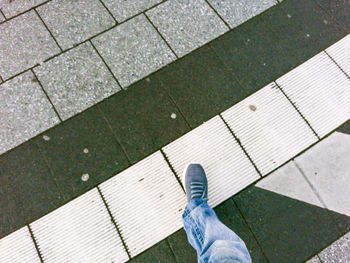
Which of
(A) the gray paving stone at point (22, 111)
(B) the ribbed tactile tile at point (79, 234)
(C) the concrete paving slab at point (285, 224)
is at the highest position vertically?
(A) the gray paving stone at point (22, 111)

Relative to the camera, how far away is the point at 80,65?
254cm

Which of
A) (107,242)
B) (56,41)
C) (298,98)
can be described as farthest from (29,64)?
(298,98)

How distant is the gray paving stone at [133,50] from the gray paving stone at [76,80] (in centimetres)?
10

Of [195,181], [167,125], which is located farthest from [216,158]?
[167,125]

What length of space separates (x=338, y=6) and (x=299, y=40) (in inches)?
26.4

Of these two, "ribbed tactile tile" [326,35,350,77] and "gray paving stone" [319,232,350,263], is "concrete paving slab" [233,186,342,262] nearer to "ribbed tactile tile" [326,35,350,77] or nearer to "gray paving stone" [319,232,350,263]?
"gray paving stone" [319,232,350,263]

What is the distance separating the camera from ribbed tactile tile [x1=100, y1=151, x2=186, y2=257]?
2.13 meters

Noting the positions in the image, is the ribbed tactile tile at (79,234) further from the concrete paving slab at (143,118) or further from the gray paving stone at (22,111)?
the gray paving stone at (22,111)

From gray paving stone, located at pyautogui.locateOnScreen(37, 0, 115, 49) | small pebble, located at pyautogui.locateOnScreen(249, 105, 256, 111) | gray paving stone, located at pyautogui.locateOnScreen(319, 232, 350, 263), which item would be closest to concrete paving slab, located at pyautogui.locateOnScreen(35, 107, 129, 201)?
gray paving stone, located at pyautogui.locateOnScreen(37, 0, 115, 49)

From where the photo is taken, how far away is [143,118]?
241cm

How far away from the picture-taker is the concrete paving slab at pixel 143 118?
235 cm

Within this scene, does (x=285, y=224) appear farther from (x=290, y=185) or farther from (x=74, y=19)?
(x=74, y=19)

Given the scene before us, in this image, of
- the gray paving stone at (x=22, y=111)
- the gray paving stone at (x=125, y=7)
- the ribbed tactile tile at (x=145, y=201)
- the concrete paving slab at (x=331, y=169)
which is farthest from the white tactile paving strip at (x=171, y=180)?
the gray paving stone at (x=125, y=7)

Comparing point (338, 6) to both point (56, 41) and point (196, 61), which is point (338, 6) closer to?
point (196, 61)
